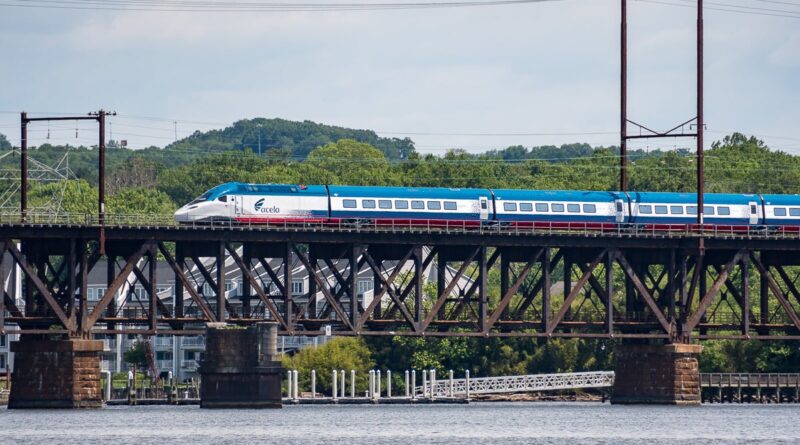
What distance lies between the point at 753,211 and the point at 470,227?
70.4ft

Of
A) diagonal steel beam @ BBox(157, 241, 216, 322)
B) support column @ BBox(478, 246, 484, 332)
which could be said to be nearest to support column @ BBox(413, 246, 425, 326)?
support column @ BBox(478, 246, 484, 332)

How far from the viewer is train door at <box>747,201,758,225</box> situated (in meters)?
142

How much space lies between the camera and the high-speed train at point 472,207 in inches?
5162

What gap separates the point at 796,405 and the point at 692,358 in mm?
20892

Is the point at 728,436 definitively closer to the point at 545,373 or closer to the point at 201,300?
the point at 201,300

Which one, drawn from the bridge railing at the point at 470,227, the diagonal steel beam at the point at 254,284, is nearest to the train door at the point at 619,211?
the bridge railing at the point at 470,227

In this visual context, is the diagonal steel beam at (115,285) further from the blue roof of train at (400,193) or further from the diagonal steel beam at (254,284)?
the blue roof of train at (400,193)

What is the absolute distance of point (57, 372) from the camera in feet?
407

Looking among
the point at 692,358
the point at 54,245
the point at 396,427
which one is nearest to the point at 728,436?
the point at 396,427

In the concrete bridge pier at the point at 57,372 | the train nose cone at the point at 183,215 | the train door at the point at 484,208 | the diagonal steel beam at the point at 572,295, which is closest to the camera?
the concrete bridge pier at the point at 57,372

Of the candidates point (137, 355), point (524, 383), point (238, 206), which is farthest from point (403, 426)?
point (137, 355)

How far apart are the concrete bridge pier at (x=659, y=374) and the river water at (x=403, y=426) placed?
4.41 ft

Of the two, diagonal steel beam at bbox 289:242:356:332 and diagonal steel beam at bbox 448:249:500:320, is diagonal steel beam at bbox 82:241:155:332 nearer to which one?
diagonal steel beam at bbox 289:242:356:332

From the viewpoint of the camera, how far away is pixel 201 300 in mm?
123062
